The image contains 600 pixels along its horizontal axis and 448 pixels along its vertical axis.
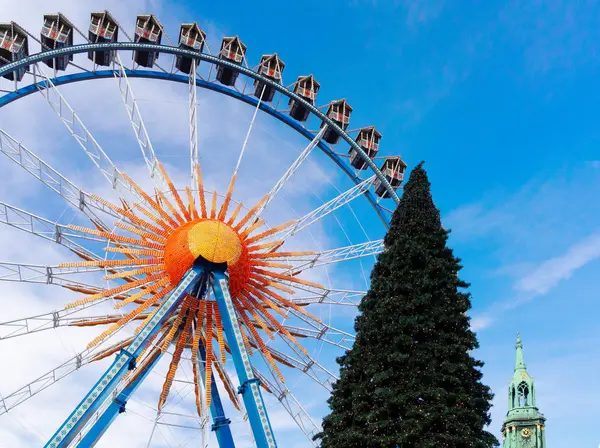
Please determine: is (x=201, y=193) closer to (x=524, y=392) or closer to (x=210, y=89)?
(x=210, y=89)

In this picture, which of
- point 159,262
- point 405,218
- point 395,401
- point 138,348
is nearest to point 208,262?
point 159,262

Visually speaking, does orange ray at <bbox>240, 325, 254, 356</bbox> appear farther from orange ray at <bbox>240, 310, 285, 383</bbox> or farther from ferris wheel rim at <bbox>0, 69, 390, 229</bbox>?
ferris wheel rim at <bbox>0, 69, 390, 229</bbox>

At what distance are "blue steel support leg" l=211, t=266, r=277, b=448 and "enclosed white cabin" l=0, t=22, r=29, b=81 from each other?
7666 mm

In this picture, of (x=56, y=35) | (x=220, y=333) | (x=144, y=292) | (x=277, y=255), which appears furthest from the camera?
(x=56, y=35)

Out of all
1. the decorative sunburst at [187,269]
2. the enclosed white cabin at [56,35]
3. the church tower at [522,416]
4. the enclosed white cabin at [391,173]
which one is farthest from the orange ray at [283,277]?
the church tower at [522,416]

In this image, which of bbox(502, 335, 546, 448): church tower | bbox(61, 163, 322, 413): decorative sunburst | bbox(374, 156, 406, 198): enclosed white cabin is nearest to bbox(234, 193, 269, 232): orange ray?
bbox(61, 163, 322, 413): decorative sunburst

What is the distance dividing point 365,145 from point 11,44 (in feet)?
37.1

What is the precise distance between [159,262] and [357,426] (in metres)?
6.60

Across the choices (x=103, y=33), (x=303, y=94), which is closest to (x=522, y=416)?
(x=303, y=94)

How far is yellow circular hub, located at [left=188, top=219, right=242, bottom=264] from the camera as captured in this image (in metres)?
15.7

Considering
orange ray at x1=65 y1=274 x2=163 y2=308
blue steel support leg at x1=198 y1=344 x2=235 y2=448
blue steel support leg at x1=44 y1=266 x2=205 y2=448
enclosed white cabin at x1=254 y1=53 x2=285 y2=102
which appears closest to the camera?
blue steel support leg at x1=44 y1=266 x2=205 y2=448

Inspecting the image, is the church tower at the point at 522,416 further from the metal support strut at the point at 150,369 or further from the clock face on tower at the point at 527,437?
the metal support strut at the point at 150,369

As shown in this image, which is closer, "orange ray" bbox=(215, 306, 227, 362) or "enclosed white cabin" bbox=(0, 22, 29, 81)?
"orange ray" bbox=(215, 306, 227, 362)

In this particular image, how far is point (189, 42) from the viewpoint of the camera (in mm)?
20766
